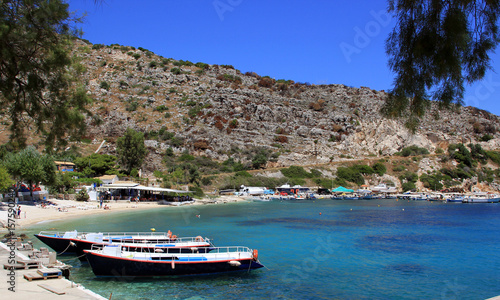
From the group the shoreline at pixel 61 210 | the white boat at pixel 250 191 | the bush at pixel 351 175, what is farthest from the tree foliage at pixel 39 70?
the bush at pixel 351 175

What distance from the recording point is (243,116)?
9781 centimetres

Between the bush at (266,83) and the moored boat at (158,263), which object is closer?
the moored boat at (158,263)

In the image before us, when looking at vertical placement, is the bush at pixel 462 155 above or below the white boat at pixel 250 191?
above

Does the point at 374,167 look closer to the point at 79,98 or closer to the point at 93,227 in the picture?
the point at 93,227

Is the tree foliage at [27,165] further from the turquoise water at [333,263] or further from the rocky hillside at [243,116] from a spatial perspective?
the rocky hillside at [243,116]

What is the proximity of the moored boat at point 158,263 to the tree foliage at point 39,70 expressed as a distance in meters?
9.08

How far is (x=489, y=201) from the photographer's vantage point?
7600 centimetres

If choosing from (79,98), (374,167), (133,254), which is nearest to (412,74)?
(79,98)

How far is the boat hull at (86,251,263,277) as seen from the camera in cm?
1606

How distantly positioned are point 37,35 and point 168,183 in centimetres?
5646

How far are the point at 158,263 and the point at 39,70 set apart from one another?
11.1 metres

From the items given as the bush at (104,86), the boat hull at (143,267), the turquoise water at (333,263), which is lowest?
the turquoise water at (333,263)

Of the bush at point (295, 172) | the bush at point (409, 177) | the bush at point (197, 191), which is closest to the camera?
the bush at point (197, 191)

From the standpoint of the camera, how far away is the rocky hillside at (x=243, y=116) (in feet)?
288
